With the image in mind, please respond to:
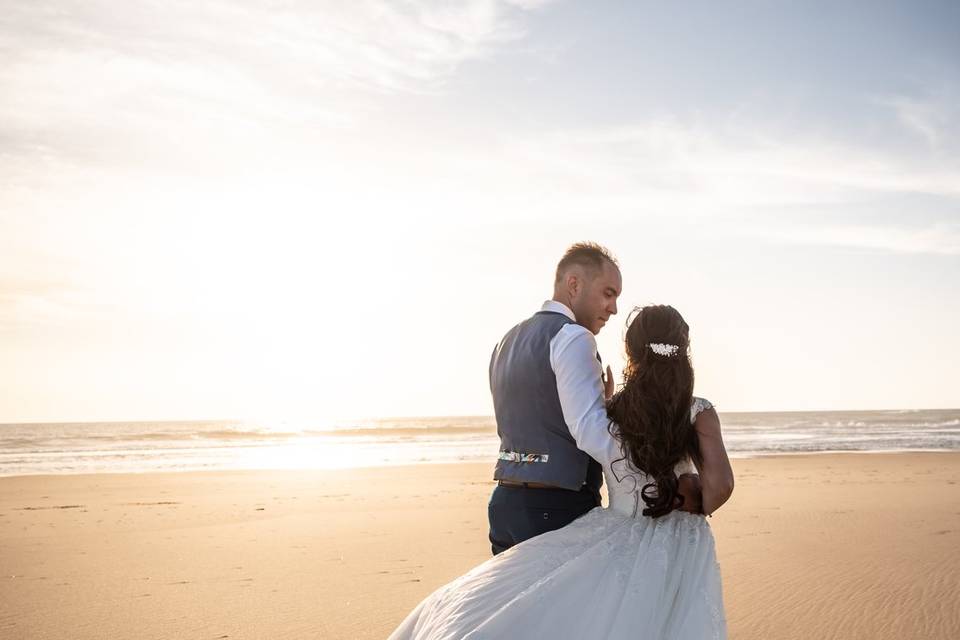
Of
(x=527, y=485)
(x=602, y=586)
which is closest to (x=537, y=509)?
(x=527, y=485)

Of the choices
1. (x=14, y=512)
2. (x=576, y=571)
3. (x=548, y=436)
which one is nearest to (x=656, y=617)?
(x=576, y=571)

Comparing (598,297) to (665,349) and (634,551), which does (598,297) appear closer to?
(665,349)

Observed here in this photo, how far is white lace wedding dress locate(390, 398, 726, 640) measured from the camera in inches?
116

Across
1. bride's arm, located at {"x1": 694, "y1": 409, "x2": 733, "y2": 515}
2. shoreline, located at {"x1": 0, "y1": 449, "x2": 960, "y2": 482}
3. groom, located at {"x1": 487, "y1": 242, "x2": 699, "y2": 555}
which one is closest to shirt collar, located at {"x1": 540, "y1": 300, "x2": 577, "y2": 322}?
groom, located at {"x1": 487, "y1": 242, "x2": 699, "y2": 555}

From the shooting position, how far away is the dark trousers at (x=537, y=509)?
360cm

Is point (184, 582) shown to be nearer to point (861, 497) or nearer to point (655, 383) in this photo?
point (655, 383)

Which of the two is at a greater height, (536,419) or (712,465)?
(536,419)

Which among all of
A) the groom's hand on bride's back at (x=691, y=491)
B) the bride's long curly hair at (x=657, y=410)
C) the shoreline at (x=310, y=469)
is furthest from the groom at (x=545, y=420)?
the shoreline at (x=310, y=469)

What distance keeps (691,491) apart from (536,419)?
0.72m

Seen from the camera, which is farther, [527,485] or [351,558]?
[351,558]

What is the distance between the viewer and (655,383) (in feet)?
10.8

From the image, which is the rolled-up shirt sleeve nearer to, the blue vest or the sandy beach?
the blue vest

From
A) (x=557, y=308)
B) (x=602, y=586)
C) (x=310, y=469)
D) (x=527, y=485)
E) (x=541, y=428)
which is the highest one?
(x=557, y=308)

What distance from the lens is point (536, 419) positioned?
3.59 metres
